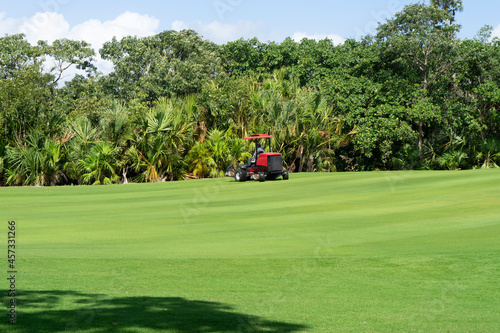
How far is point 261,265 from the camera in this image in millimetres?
8875

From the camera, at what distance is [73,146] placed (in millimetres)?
29500

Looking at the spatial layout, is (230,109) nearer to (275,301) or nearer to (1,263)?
(1,263)

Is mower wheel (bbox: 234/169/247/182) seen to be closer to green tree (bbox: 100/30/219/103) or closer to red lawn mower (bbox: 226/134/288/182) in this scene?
red lawn mower (bbox: 226/134/288/182)

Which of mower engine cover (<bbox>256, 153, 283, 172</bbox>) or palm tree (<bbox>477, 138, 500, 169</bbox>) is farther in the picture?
palm tree (<bbox>477, 138, 500, 169</bbox>)

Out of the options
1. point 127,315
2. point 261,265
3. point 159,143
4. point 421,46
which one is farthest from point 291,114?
point 127,315

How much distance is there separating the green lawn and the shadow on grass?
0.02 meters

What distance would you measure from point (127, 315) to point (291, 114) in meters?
29.3

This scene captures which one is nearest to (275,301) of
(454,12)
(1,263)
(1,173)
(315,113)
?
(1,263)

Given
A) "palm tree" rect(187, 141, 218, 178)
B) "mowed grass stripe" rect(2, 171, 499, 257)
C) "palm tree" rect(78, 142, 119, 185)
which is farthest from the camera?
"palm tree" rect(187, 141, 218, 178)

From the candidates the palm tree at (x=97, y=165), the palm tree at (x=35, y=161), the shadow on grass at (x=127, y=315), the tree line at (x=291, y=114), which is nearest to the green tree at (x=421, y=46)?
the tree line at (x=291, y=114)

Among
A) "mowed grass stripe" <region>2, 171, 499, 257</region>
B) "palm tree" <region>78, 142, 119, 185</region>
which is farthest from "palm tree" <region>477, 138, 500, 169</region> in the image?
"palm tree" <region>78, 142, 119, 185</region>

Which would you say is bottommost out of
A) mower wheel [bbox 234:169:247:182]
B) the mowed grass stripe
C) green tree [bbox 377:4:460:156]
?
the mowed grass stripe

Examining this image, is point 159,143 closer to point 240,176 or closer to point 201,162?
point 201,162

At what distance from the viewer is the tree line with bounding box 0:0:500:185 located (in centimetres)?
2997
